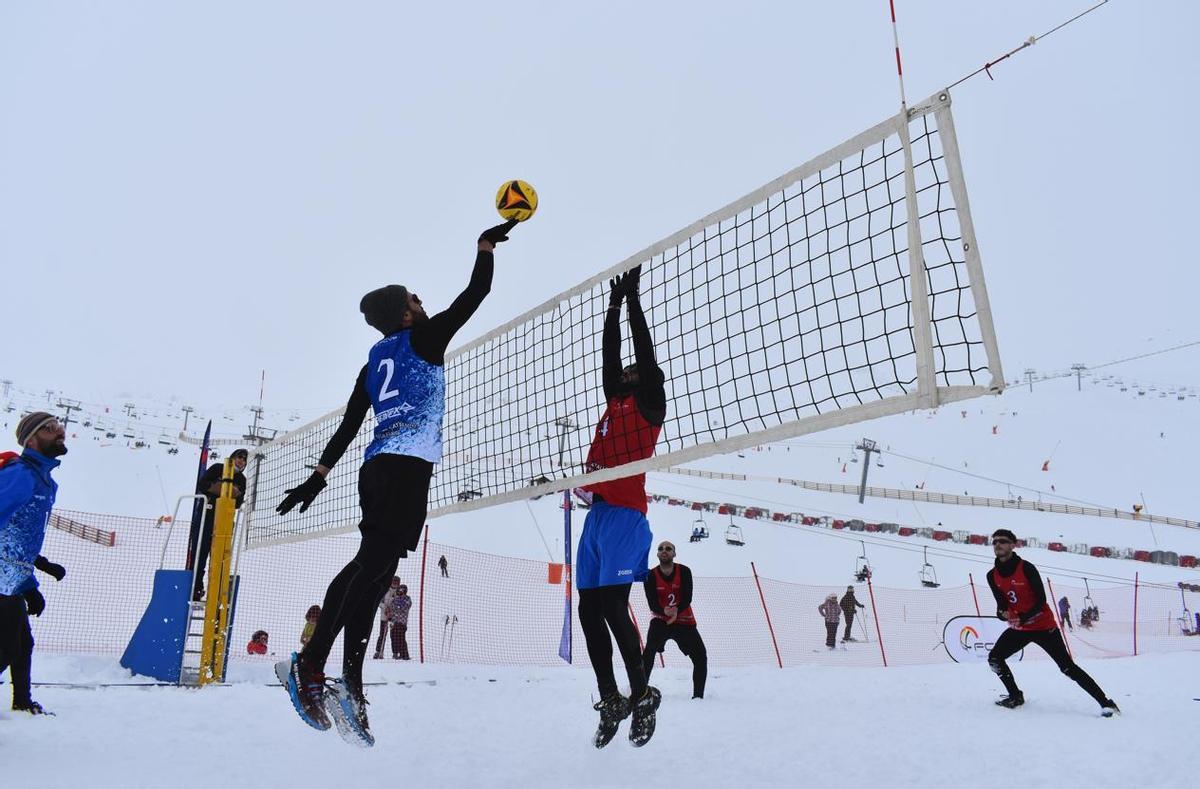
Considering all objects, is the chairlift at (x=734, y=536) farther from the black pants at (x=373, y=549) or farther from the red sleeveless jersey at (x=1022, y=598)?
the black pants at (x=373, y=549)

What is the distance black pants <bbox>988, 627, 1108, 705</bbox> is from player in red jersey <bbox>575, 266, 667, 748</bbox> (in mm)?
4666

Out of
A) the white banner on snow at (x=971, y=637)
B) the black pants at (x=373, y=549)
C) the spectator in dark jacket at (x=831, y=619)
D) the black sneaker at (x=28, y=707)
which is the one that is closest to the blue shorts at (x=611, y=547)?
the black pants at (x=373, y=549)

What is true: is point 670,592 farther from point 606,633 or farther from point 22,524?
point 22,524

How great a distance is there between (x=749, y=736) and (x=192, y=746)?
341 centimetres

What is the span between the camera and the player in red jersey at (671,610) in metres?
8.10

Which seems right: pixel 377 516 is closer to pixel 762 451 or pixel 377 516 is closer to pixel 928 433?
pixel 762 451

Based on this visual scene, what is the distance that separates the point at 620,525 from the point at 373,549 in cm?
156

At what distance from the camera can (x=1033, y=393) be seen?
92.1 metres

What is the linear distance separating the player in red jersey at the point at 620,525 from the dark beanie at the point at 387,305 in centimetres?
128

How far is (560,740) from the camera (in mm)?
4918

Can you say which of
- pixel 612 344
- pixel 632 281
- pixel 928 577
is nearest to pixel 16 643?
pixel 612 344

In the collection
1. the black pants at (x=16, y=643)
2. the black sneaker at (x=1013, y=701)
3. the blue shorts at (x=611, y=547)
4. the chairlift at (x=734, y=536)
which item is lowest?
the black sneaker at (x=1013, y=701)

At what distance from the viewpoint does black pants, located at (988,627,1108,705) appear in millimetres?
6934

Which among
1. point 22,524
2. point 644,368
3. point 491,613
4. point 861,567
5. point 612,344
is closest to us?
point 644,368
